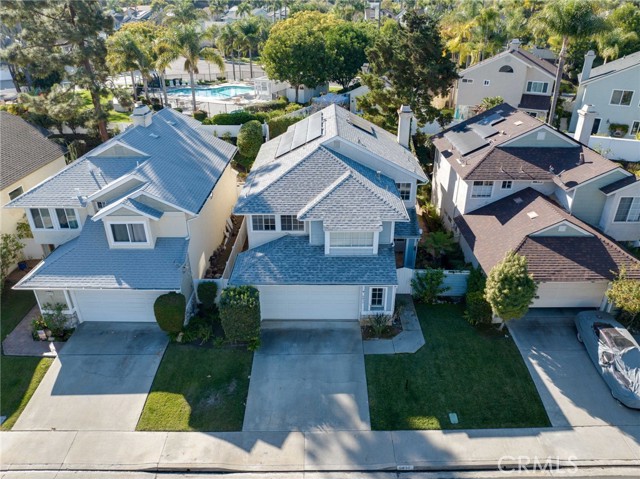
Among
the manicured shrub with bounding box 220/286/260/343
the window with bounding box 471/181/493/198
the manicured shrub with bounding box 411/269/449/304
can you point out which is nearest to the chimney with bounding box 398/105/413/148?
the window with bounding box 471/181/493/198

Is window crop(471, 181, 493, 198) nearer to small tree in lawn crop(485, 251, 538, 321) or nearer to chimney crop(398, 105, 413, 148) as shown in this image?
small tree in lawn crop(485, 251, 538, 321)

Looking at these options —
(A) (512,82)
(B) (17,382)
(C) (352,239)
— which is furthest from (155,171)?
(A) (512,82)

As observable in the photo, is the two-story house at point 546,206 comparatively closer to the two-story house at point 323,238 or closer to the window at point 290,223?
the two-story house at point 323,238

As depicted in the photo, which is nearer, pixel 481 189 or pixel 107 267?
pixel 107 267

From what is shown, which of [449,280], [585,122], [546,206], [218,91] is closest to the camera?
→ [449,280]

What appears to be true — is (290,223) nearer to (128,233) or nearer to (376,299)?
(376,299)
